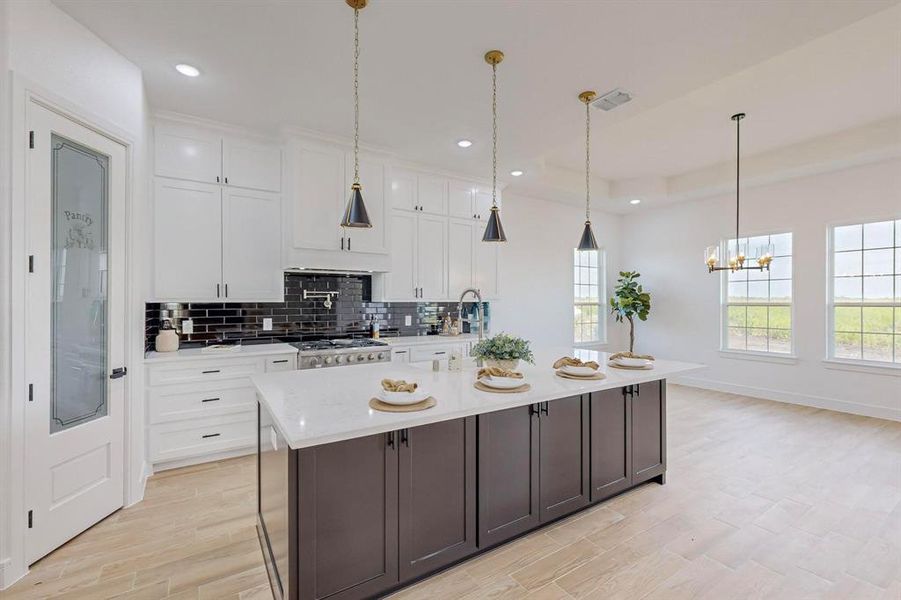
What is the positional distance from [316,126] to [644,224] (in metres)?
5.70

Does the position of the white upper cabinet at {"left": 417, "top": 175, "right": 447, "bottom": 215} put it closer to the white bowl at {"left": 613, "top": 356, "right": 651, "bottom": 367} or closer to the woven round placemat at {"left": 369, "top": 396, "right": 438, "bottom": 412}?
the white bowl at {"left": 613, "top": 356, "right": 651, "bottom": 367}

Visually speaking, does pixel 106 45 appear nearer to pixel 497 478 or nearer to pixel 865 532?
pixel 497 478

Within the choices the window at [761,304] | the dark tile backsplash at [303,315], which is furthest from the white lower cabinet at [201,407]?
the window at [761,304]

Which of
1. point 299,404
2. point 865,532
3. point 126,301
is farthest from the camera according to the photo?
point 126,301

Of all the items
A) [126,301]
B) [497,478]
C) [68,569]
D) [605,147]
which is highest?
[605,147]

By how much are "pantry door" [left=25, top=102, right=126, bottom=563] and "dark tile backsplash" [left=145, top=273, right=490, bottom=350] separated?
1104 mm

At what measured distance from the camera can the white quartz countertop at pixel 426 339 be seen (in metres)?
4.34

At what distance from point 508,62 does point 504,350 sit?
6.09 ft

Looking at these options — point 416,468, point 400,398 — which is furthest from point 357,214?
point 416,468

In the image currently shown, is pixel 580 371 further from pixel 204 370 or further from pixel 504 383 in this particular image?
pixel 204 370

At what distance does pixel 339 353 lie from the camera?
12.2 ft

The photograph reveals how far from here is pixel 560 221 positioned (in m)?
6.51

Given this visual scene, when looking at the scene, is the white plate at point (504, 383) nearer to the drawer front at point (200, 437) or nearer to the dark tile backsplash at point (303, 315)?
the drawer front at point (200, 437)

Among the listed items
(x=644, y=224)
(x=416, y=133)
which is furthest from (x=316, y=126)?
(x=644, y=224)
